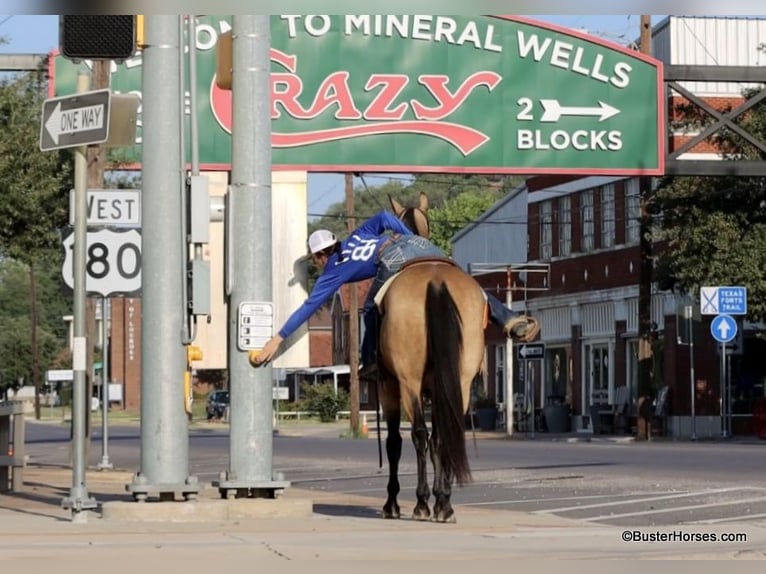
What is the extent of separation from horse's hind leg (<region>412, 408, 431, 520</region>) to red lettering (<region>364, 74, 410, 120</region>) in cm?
1057

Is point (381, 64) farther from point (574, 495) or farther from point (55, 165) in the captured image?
point (574, 495)

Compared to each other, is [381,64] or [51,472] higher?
[381,64]

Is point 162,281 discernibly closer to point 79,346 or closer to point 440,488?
point 79,346

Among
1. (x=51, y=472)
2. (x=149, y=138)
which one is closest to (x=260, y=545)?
(x=149, y=138)

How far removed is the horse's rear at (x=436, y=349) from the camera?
10.9m

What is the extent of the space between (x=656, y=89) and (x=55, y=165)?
8.43 meters

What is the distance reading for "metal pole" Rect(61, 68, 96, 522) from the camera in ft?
38.9

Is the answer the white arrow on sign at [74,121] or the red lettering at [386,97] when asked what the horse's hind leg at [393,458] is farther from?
the red lettering at [386,97]

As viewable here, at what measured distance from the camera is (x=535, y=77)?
22.4 metres

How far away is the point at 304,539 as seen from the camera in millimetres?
Result: 10141

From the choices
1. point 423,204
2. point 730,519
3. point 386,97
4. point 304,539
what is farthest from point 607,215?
point 304,539

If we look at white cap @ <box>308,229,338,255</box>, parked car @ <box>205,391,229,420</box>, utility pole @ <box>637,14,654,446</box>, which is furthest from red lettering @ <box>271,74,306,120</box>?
parked car @ <box>205,391,229,420</box>

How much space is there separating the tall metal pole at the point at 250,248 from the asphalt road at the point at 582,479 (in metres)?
1.62

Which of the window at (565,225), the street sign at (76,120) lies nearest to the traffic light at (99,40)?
the street sign at (76,120)
